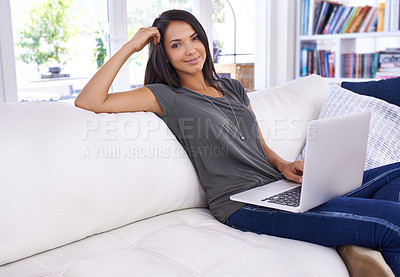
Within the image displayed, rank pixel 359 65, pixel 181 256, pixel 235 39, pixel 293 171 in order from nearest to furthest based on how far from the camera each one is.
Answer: pixel 181 256 → pixel 293 171 → pixel 359 65 → pixel 235 39

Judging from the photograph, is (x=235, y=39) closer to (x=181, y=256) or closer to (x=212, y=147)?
(x=212, y=147)

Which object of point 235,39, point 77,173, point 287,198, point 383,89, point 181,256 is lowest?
point 181,256

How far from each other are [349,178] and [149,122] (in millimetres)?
666

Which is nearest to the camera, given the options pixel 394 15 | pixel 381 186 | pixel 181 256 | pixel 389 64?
pixel 181 256

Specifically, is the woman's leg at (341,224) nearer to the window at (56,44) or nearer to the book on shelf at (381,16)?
the window at (56,44)

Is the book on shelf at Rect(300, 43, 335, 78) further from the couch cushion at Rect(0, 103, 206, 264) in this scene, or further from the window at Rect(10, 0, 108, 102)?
the couch cushion at Rect(0, 103, 206, 264)

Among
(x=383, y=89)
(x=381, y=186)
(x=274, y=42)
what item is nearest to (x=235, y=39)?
(x=274, y=42)

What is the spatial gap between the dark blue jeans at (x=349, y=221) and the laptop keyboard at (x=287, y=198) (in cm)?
4

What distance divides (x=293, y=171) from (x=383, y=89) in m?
0.90

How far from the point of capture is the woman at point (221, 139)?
47.0 inches

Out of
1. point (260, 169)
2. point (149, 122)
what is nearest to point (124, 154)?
point (149, 122)

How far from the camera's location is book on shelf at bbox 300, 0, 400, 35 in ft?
10.2

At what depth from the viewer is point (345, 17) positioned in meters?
3.34

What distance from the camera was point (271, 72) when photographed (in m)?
3.56
